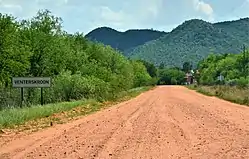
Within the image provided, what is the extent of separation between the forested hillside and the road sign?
174 centimetres

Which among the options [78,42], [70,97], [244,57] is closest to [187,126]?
[70,97]

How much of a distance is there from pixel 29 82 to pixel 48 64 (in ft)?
42.9

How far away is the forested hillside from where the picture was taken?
28094 millimetres

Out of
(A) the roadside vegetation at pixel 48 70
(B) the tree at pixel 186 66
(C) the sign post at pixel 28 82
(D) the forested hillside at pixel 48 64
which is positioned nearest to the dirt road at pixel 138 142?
(A) the roadside vegetation at pixel 48 70

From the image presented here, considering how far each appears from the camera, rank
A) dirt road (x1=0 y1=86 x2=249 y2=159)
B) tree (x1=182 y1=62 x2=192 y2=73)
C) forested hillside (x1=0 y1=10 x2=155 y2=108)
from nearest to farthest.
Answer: dirt road (x1=0 y1=86 x2=249 y2=159) → forested hillside (x1=0 y1=10 x2=155 y2=108) → tree (x1=182 y1=62 x2=192 y2=73)

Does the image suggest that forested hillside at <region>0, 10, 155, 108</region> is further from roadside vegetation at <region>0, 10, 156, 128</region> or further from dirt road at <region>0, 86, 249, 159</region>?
dirt road at <region>0, 86, 249, 159</region>

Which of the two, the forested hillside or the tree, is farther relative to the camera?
the tree

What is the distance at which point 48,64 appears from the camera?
38.9m

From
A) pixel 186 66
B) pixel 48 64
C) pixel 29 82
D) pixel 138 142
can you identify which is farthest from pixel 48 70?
pixel 186 66

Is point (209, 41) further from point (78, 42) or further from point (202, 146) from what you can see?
point (202, 146)

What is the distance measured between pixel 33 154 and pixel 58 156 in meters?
0.74

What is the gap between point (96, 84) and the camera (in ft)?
142

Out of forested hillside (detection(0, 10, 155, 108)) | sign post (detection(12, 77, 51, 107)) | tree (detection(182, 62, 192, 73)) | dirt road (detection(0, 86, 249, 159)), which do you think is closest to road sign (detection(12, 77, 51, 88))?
sign post (detection(12, 77, 51, 107))

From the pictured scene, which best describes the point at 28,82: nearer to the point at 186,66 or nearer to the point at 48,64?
the point at 48,64
